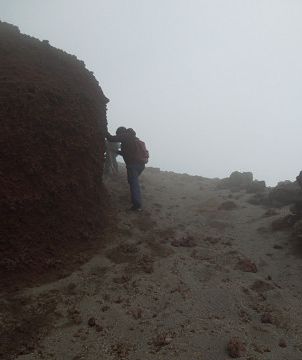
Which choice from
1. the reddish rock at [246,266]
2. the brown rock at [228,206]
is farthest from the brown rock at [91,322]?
the brown rock at [228,206]

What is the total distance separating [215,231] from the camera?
31.7ft

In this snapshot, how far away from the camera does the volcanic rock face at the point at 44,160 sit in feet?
22.0

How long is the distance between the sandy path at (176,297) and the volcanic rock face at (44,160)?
69cm

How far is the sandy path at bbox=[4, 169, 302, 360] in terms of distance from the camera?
511cm

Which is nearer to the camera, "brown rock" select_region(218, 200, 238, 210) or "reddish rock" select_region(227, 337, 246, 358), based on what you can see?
"reddish rock" select_region(227, 337, 246, 358)

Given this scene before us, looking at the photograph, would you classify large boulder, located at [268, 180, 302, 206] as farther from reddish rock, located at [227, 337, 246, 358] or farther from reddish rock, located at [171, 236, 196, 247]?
reddish rock, located at [227, 337, 246, 358]

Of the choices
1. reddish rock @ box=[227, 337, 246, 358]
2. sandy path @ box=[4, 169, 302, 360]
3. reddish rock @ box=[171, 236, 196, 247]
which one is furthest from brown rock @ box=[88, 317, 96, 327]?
reddish rock @ box=[171, 236, 196, 247]

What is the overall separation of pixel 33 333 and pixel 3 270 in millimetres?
1445

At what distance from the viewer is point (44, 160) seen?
7.34 meters

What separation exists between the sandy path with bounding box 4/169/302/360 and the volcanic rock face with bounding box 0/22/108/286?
69 centimetres

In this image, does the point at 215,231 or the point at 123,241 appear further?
the point at 215,231

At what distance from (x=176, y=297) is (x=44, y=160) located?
3.40 metres

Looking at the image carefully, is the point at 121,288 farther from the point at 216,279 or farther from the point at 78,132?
the point at 78,132

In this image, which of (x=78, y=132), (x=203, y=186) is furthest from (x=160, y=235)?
(x=203, y=186)
